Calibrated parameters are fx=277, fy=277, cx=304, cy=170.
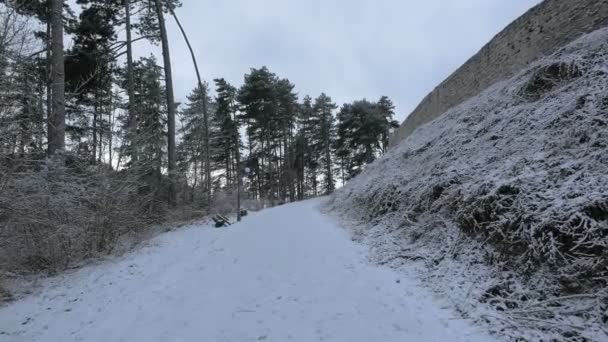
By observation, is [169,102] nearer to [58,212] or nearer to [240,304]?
[58,212]

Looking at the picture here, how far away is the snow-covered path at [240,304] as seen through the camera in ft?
8.11

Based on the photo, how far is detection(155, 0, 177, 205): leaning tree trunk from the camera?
10109 mm

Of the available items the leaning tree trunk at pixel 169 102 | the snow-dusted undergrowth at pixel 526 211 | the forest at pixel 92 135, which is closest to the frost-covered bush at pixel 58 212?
the forest at pixel 92 135

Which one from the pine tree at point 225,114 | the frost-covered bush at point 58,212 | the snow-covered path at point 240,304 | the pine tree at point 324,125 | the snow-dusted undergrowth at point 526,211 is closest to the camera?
the snow-dusted undergrowth at point 526,211

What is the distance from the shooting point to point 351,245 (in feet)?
17.3

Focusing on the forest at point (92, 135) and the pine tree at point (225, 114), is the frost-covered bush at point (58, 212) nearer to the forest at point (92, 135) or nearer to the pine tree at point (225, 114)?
the forest at point (92, 135)

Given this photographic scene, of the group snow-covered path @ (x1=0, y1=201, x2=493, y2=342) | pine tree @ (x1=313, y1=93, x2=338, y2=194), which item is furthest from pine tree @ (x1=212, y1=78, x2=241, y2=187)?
snow-covered path @ (x1=0, y1=201, x2=493, y2=342)

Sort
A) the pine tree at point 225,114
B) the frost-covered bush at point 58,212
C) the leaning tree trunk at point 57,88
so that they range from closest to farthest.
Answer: the frost-covered bush at point 58,212
the leaning tree trunk at point 57,88
the pine tree at point 225,114

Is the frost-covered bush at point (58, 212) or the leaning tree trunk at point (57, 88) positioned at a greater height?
the leaning tree trunk at point (57, 88)

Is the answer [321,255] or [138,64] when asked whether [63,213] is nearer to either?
[321,255]

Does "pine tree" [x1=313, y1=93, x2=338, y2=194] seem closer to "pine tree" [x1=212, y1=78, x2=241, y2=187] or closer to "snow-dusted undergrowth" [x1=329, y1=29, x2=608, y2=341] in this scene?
"pine tree" [x1=212, y1=78, x2=241, y2=187]

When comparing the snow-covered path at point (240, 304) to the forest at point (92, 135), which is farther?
the forest at point (92, 135)

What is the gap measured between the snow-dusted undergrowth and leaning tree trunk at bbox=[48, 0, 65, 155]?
262 inches

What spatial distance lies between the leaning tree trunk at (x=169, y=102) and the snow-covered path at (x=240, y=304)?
538cm
